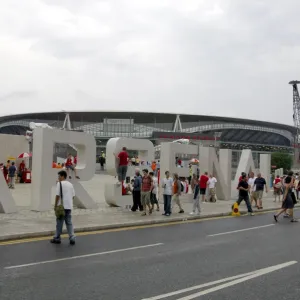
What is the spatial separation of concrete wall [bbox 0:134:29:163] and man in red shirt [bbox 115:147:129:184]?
17.5 m

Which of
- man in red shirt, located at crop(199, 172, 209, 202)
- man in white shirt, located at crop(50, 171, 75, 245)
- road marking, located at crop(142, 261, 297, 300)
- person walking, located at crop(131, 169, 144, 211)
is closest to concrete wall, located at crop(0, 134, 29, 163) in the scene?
man in red shirt, located at crop(199, 172, 209, 202)

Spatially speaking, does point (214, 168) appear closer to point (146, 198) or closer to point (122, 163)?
point (122, 163)

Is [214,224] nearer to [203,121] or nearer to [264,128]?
[203,121]

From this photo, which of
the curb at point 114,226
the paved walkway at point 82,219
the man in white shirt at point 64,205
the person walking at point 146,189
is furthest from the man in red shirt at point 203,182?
the man in white shirt at point 64,205

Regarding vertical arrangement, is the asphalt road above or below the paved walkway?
below

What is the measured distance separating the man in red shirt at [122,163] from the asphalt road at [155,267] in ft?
19.9

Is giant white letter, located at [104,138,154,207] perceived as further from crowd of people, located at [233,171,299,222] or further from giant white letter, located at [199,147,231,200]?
giant white letter, located at [199,147,231,200]

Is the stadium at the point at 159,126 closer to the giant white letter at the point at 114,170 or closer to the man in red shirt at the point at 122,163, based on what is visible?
the giant white letter at the point at 114,170

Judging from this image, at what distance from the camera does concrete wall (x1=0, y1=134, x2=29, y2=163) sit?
110 feet

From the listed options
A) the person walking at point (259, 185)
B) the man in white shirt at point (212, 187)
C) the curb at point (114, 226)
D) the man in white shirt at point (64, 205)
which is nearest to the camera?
the man in white shirt at point (64, 205)

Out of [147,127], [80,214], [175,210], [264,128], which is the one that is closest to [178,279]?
[80,214]

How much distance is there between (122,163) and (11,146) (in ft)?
61.8

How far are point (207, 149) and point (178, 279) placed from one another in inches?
677

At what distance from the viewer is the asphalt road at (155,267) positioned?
6.05 meters
